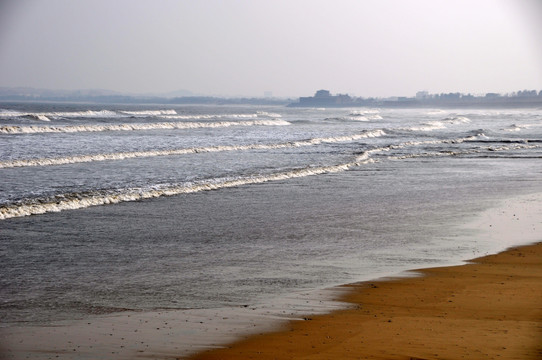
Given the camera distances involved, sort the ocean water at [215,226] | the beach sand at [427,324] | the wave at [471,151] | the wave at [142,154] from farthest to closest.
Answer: the wave at [471,151] → the wave at [142,154] → the ocean water at [215,226] → the beach sand at [427,324]

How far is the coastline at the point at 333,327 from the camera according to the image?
5758mm

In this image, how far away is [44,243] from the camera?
10359 millimetres

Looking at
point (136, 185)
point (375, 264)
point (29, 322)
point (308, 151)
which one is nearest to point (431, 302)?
point (375, 264)

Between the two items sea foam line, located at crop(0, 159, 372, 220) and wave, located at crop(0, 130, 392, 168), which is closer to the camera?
sea foam line, located at crop(0, 159, 372, 220)

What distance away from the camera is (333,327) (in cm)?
646

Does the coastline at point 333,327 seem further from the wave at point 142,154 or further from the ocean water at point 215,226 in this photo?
the wave at point 142,154

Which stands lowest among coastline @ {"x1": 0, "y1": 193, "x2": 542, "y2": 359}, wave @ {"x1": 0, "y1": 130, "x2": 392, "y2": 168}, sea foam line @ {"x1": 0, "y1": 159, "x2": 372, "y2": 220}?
wave @ {"x1": 0, "y1": 130, "x2": 392, "y2": 168}

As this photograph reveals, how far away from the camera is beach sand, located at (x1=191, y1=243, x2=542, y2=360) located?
226 inches

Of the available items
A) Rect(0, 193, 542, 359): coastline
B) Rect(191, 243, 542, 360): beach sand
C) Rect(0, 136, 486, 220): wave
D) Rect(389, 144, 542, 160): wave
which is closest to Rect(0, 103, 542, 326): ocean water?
Rect(0, 136, 486, 220): wave

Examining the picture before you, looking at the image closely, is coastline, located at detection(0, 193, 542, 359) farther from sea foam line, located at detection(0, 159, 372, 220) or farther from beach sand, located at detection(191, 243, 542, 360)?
sea foam line, located at detection(0, 159, 372, 220)

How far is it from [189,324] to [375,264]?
3.44 metres

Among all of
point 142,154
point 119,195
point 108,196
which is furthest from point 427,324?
point 142,154

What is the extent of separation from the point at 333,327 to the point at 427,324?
0.91 m

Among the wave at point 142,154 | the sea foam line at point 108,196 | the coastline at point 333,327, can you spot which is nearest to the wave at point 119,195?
the sea foam line at point 108,196
